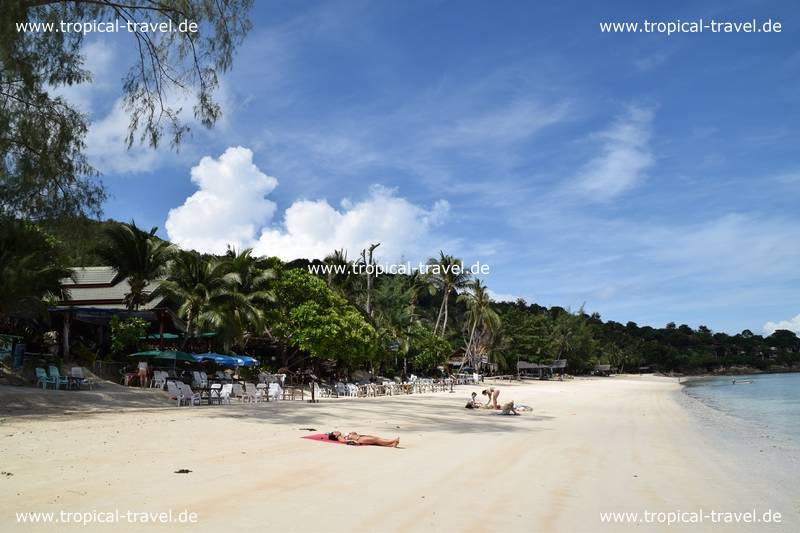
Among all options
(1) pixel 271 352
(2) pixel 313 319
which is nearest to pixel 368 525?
(2) pixel 313 319

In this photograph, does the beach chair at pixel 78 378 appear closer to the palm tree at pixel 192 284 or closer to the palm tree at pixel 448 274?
the palm tree at pixel 192 284

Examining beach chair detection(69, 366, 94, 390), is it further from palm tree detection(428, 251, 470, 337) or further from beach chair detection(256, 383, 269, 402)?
palm tree detection(428, 251, 470, 337)

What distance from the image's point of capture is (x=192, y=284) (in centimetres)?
2491

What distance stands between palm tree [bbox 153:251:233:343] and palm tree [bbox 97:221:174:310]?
69 centimetres

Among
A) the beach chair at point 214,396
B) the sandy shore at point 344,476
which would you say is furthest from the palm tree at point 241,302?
the sandy shore at point 344,476

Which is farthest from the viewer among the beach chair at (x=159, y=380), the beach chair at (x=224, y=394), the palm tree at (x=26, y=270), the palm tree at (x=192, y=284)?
the palm tree at (x=192, y=284)

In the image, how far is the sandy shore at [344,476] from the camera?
5434mm

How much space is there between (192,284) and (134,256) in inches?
101

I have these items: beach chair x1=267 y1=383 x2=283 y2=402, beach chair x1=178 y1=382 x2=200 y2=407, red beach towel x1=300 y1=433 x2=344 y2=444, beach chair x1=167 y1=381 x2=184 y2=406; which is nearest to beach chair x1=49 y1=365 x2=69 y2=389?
beach chair x1=167 y1=381 x2=184 y2=406

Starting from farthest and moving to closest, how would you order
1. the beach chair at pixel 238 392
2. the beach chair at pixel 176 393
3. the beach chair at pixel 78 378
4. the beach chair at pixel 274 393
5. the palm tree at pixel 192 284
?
the palm tree at pixel 192 284
the beach chair at pixel 274 393
the beach chair at pixel 238 392
the beach chair at pixel 78 378
the beach chair at pixel 176 393

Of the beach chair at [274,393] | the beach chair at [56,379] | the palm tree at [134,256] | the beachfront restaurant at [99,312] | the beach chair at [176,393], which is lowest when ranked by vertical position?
the beach chair at [274,393]

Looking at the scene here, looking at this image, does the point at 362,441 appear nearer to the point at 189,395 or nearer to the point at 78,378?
the point at 189,395

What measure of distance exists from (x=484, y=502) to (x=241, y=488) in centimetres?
266

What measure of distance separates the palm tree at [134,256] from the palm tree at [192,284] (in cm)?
69
